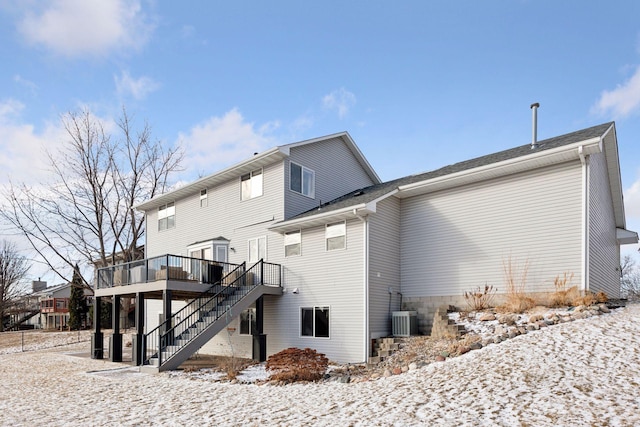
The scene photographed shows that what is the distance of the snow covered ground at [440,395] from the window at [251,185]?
27.9 ft

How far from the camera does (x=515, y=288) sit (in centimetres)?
1280

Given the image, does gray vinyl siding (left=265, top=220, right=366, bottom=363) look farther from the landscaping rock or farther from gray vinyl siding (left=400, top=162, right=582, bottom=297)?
the landscaping rock

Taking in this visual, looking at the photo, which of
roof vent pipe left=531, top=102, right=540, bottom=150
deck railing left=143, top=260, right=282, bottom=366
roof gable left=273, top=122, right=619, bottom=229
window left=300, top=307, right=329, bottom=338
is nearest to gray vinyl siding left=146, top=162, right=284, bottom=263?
roof gable left=273, top=122, right=619, bottom=229

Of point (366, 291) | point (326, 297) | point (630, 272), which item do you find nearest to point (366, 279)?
point (366, 291)

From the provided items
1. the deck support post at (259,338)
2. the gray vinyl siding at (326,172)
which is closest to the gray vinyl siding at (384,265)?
the gray vinyl siding at (326,172)

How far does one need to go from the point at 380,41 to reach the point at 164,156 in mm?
19834

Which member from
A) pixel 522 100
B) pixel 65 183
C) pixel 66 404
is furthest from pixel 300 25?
pixel 65 183

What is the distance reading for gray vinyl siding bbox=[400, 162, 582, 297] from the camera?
12.2 m

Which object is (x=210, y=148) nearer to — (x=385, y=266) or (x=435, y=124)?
(x=435, y=124)

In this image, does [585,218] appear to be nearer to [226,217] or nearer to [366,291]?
[366,291]

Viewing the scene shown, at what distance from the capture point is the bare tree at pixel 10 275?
40438 millimetres

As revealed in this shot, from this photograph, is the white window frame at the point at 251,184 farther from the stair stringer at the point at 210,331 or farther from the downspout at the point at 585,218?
the downspout at the point at 585,218

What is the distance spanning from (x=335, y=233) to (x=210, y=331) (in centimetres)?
522

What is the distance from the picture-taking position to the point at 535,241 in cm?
1267
